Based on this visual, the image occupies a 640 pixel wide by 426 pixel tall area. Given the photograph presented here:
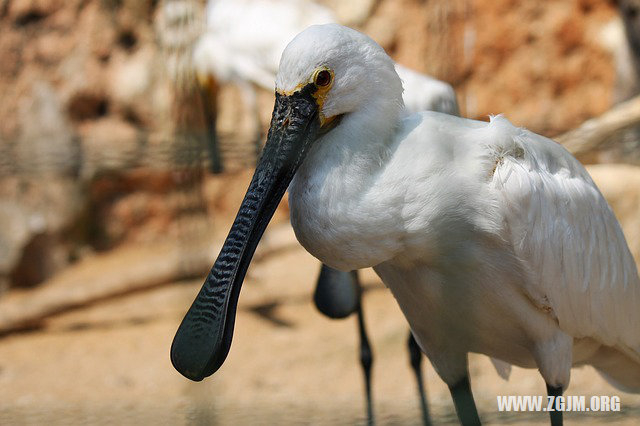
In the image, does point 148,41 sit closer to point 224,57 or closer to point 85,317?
point 224,57

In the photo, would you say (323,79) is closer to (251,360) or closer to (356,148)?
(356,148)

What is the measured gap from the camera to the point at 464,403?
7.30 feet

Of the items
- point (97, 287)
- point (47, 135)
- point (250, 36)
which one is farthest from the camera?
point (47, 135)

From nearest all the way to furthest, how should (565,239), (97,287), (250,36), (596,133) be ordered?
(565,239)
(596,133)
(250,36)
(97,287)

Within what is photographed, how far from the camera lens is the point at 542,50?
20.4 ft

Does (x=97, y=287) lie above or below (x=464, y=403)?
above

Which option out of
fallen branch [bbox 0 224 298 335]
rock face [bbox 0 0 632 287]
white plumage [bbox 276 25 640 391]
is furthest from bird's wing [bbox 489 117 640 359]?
rock face [bbox 0 0 632 287]

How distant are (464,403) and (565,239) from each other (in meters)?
0.48

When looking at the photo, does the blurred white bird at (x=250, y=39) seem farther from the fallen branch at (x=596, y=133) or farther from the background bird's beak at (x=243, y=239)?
the background bird's beak at (x=243, y=239)

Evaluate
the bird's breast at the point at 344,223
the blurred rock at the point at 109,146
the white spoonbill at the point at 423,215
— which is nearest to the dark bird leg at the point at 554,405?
Answer: the white spoonbill at the point at 423,215

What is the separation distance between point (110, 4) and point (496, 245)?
4676mm

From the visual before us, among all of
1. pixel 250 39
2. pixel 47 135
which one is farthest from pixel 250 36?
pixel 47 135

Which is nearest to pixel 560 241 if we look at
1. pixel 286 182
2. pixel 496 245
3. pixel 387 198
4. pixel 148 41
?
pixel 496 245

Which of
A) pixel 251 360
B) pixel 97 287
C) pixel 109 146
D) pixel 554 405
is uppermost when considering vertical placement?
pixel 109 146
